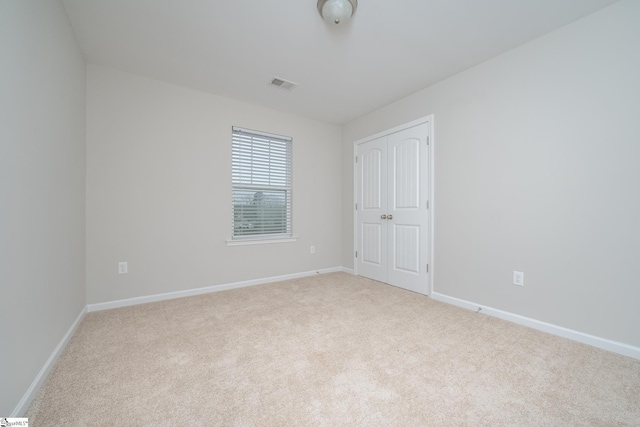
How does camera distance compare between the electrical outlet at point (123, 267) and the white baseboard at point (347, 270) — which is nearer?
the electrical outlet at point (123, 267)

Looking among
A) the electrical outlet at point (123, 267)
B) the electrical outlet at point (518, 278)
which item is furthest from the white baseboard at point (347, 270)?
the electrical outlet at point (123, 267)

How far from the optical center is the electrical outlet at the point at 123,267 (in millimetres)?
2568

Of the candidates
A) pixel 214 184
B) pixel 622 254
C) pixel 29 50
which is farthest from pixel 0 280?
pixel 622 254

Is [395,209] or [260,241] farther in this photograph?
[260,241]

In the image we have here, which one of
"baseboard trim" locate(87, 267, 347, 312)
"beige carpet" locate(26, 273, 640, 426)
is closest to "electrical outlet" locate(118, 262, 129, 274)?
"baseboard trim" locate(87, 267, 347, 312)

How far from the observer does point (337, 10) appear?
5.63 feet

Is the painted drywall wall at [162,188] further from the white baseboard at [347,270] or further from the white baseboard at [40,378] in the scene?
the white baseboard at [347,270]

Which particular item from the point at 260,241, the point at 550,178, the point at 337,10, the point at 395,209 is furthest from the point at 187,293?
the point at 550,178

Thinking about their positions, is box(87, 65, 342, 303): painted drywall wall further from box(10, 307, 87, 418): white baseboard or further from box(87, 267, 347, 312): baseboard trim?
box(10, 307, 87, 418): white baseboard

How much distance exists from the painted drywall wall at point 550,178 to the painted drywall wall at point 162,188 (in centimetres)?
230

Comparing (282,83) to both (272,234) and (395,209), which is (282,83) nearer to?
(272,234)

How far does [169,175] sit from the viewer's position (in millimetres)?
2826

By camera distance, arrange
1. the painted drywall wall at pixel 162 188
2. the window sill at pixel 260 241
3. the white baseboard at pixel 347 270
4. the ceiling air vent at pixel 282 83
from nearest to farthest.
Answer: the painted drywall wall at pixel 162 188 → the ceiling air vent at pixel 282 83 → the window sill at pixel 260 241 → the white baseboard at pixel 347 270

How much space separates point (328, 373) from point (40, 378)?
62.8 inches
